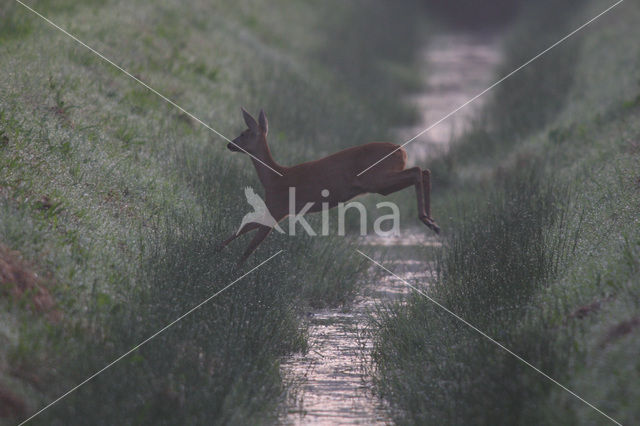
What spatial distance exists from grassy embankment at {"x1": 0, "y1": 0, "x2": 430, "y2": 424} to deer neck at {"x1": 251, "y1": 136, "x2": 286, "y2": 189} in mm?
637

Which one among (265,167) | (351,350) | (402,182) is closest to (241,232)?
(265,167)

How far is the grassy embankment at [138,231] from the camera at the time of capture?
489 centimetres

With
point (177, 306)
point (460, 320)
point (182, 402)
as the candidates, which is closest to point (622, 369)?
point (460, 320)

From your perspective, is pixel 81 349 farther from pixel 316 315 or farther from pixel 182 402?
pixel 316 315

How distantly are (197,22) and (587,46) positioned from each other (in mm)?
8394

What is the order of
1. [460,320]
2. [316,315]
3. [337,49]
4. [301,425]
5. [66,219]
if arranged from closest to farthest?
[301,425] < [460,320] < [66,219] < [316,315] < [337,49]

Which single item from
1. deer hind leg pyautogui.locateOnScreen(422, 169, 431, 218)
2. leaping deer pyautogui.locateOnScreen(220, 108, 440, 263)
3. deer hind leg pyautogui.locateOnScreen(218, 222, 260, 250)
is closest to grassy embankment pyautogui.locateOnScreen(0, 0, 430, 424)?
deer hind leg pyautogui.locateOnScreen(218, 222, 260, 250)

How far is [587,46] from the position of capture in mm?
17359

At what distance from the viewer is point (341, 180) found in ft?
20.5

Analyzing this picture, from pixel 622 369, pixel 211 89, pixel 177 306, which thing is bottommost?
pixel 622 369

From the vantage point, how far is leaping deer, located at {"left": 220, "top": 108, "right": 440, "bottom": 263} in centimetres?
618

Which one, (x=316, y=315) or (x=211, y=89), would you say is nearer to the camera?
(x=316, y=315)

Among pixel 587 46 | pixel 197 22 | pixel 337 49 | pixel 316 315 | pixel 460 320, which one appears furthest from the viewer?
pixel 337 49

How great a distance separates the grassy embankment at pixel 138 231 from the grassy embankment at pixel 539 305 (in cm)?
103
